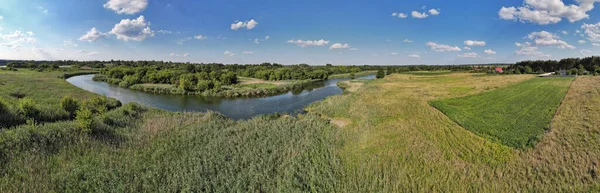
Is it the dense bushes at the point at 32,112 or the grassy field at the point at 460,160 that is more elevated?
the dense bushes at the point at 32,112

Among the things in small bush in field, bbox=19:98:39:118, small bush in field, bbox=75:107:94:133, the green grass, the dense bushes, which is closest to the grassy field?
the green grass

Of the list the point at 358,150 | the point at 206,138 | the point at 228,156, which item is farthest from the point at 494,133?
the point at 206,138

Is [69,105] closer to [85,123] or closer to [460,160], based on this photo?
[85,123]

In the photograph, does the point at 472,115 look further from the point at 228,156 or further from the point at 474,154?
the point at 228,156

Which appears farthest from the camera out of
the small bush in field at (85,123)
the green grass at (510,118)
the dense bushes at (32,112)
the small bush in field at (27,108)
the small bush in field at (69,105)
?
the small bush in field at (69,105)

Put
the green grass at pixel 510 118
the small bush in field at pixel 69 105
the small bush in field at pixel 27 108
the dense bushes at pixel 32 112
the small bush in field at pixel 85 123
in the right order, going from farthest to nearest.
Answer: the small bush in field at pixel 69 105 < the small bush in field at pixel 27 108 < the dense bushes at pixel 32 112 < the green grass at pixel 510 118 < the small bush in field at pixel 85 123

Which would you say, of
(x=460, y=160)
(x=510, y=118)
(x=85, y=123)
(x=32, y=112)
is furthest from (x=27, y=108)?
(x=510, y=118)

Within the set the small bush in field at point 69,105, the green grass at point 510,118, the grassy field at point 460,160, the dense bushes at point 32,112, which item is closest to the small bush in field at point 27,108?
the dense bushes at point 32,112

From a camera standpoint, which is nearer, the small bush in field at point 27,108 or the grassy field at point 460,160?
the grassy field at point 460,160

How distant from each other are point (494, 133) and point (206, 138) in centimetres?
1664

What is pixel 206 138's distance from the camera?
43.8 feet

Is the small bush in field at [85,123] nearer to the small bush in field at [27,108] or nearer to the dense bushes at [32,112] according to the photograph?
the dense bushes at [32,112]

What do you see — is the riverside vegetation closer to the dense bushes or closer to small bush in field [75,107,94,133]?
small bush in field [75,107,94,133]

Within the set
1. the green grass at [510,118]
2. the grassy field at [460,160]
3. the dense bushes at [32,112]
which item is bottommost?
the grassy field at [460,160]
